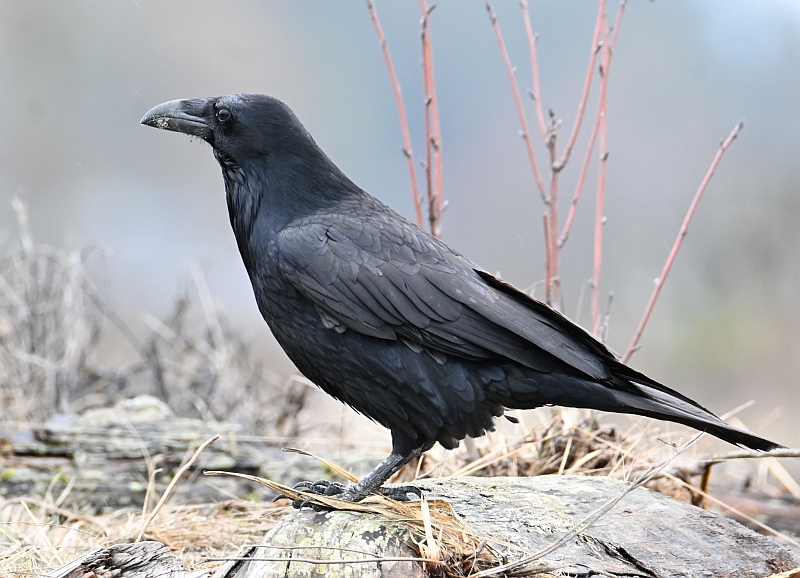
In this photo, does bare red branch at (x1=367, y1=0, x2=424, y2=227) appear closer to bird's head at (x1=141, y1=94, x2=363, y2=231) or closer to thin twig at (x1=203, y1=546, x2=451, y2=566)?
bird's head at (x1=141, y1=94, x2=363, y2=231)

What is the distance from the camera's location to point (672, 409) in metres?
2.25

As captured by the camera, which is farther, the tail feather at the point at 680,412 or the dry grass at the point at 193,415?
the dry grass at the point at 193,415

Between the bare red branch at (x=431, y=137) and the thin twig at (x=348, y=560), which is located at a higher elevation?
the bare red branch at (x=431, y=137)

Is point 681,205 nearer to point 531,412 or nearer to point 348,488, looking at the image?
point 531,412

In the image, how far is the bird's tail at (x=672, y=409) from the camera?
2211 mm

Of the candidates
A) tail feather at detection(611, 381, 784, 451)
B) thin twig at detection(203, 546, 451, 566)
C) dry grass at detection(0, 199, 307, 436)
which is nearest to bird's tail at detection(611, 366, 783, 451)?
tail feather at detection(611, 381, 784, 451)

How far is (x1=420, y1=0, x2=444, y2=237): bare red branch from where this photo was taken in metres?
3.38

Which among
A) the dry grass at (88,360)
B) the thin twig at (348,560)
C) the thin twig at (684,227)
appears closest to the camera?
the thin twig at (348,560)

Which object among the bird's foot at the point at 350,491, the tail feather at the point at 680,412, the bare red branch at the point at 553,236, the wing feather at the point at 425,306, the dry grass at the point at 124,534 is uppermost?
the bare red branch at the point at 553,236

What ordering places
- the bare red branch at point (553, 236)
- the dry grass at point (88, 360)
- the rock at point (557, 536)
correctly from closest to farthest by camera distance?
1. the rock at point (557, 536)
2. the bare red branch at point (553, 236)
3. the dry grass at point (88, 360)

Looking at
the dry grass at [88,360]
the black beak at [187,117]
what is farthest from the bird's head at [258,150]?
the dry grass at [88,360]

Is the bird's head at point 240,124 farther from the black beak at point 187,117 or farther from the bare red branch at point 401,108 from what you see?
the bare red branch at point 401,108

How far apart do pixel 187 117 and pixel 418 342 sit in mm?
1177

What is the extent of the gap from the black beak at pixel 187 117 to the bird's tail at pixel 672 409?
166 centimetres
